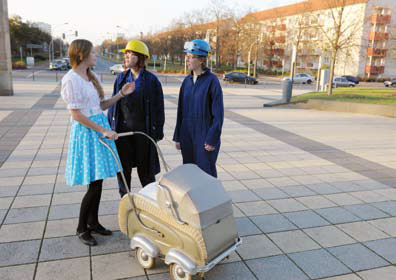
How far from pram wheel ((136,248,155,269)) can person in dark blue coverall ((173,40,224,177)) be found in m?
1.01

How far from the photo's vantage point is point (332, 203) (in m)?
4.38

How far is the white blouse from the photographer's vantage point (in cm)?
281

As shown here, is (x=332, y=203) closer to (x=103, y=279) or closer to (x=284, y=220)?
(x=284, y=220)

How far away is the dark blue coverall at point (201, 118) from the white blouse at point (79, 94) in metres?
0.90

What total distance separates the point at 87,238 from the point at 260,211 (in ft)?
6.28

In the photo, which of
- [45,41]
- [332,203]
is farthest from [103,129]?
[45,41]

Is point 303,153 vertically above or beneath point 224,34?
beneath

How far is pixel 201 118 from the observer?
3.38m

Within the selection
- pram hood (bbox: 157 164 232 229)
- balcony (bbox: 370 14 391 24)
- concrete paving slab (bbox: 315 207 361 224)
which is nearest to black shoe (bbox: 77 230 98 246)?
pram hood (bbox: 157 164 232 229)

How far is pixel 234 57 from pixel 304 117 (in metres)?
45.1

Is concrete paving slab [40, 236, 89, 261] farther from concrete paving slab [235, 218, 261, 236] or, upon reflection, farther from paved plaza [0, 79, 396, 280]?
concrete paving slab [235, 218, 261, 236]

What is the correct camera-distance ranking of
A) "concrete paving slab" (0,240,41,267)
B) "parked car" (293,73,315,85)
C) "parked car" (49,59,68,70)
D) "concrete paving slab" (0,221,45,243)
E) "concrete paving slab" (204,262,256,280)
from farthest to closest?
1. "parked car" (49,59,68,70)
2. "parked car" (293,73,315,85)
3. "concrete paving slab" (0,221,45,243)
4. "concrete paving slab" (0,240,41,267)
5. "concrete paving slab" (204,262,256,280)

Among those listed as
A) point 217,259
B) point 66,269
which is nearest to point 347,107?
point 217,259

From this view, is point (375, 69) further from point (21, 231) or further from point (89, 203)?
point (21, 231)
